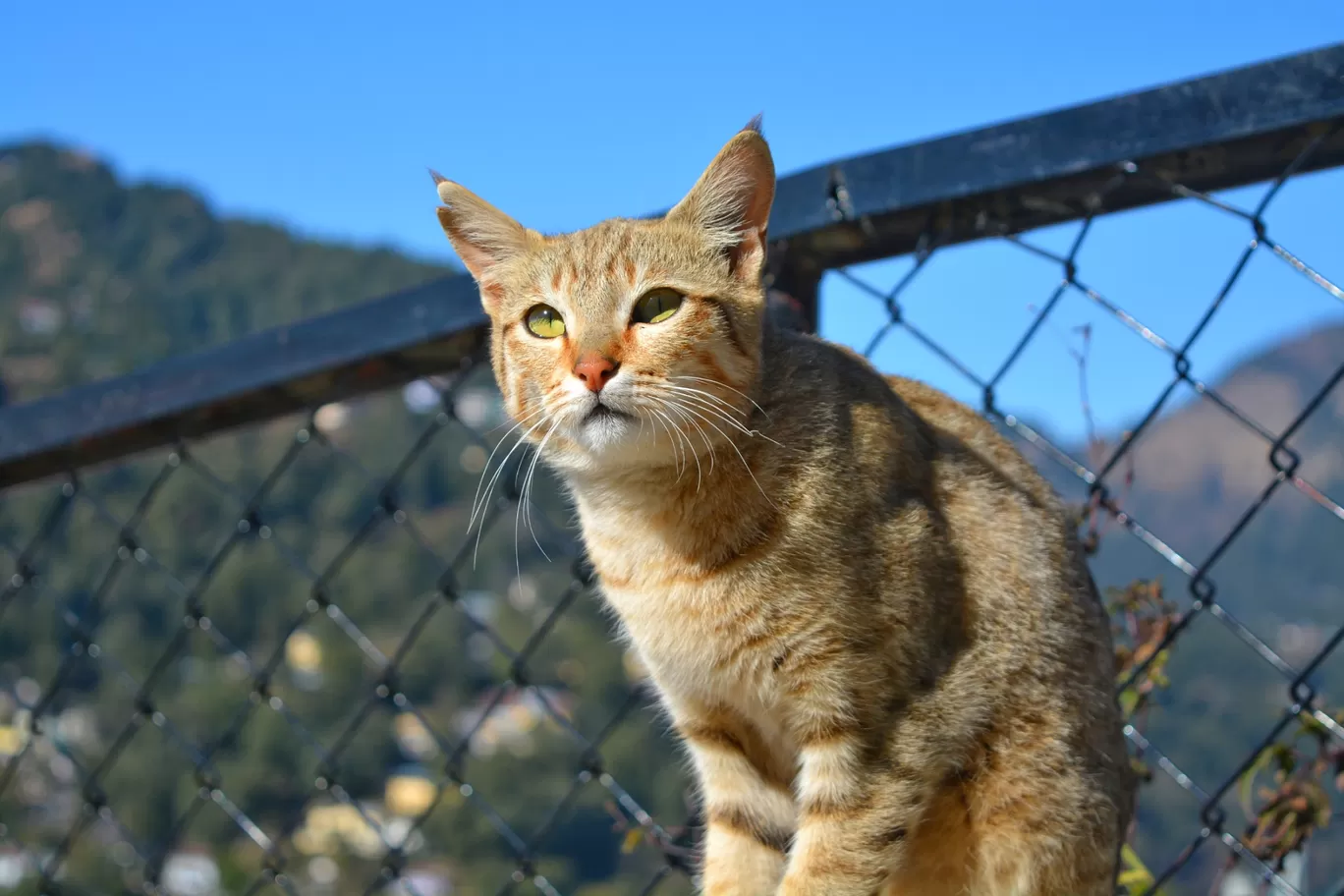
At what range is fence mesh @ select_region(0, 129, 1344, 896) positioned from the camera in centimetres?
208

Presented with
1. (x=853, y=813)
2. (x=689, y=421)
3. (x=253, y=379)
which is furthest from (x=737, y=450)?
(x=253, y=379)

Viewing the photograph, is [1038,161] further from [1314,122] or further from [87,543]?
[87,543]

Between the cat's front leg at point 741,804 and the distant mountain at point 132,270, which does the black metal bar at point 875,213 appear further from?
the distant mountain at point 132,270

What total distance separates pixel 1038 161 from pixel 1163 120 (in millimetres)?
192

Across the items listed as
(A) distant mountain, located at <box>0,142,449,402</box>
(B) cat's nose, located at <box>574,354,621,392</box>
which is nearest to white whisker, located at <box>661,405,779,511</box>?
(B) cat's nose, located at <box>574,354,621,392</box>

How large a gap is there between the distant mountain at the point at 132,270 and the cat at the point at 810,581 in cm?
4459

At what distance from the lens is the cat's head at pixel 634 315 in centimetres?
195

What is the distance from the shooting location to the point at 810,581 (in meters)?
1.86

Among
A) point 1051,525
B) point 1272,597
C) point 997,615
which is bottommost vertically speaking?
point 1272,597

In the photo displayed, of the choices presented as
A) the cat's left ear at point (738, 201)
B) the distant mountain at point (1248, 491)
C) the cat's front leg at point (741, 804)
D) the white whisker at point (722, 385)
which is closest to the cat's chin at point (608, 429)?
the white whisker at point (722, 385)

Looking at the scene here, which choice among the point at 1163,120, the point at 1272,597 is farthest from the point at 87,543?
A: the point at 1163,120

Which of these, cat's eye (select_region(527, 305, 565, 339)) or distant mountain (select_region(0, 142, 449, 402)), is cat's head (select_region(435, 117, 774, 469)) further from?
distant mountain (select_region(0, 142, 449, 402))

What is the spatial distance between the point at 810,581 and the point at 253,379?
135cm

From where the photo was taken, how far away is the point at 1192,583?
76.5 inches
